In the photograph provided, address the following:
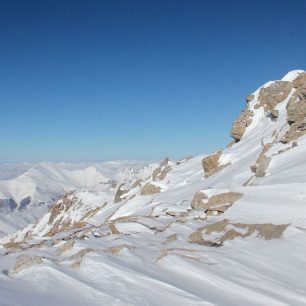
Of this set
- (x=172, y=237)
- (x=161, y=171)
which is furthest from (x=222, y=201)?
(x=161, y=171)

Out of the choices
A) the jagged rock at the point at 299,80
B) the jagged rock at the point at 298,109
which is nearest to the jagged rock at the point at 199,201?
the jagged rock at the point at 298,109

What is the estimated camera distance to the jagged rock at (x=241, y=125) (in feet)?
214

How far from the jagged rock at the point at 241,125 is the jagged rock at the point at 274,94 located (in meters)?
2.80

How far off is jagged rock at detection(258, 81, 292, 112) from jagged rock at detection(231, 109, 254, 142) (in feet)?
9.17

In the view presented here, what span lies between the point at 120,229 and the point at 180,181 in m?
34.6

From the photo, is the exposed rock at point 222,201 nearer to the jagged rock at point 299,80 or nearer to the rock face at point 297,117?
the rock face at point 297,117

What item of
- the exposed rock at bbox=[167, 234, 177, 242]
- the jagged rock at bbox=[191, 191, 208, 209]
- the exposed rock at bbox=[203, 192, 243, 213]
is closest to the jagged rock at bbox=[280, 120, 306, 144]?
the jagged rock at bbox=[191, 191, 208, 209]

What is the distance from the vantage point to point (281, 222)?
58.4 feet

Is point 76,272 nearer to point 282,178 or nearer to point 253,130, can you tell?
point 282,178

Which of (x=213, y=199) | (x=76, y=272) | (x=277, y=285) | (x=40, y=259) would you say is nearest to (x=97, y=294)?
(x=76, y=272)

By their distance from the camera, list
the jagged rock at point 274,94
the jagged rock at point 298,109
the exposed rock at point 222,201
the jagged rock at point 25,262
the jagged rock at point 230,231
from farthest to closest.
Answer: the jagged rock at point 274,94
the jagged rock at point 298,109
the exposed rock at point 222,201
the jagged rock at point 230,231
the jagged rock at point 25,262

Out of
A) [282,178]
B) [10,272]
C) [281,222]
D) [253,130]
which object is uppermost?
[253,130]

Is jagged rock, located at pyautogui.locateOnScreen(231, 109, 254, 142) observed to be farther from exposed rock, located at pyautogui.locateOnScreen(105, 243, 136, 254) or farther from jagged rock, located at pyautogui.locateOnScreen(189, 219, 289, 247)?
exposed rock, located at pyautogui.locateOnScreen(105, 243, 136, 254)

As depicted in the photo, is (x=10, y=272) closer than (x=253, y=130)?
Yes
